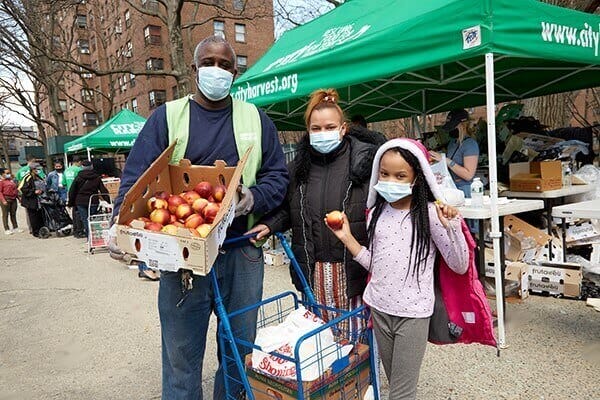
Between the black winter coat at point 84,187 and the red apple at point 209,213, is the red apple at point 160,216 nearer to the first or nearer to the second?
the red apple at point 209,213

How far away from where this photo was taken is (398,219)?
216 cm

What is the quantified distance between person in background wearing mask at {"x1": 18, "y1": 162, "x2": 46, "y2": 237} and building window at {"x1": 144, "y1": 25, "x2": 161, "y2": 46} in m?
23.2

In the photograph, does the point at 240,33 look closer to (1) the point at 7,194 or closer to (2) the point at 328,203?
(1) the point at 7,194

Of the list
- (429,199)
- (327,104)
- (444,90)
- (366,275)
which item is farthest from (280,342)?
(444,90)

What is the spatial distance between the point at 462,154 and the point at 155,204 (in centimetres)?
417

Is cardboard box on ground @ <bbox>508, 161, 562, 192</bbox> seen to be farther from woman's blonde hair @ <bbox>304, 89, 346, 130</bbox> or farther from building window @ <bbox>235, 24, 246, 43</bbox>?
building window @ <bbox>235, 24, 246, 43</bbox>

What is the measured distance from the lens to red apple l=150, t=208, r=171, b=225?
1821 millimetres

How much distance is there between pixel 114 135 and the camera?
11.9 meters

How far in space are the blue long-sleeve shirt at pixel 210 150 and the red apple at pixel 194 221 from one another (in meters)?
0.33

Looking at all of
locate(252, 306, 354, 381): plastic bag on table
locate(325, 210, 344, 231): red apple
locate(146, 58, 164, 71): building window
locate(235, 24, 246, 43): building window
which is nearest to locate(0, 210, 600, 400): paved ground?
locate(252, 306, 354, 381): plastic bag on table

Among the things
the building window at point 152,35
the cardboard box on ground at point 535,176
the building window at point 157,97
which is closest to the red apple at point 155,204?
the cardboard box on ground at point 535,176

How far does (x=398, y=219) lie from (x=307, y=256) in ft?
1.86

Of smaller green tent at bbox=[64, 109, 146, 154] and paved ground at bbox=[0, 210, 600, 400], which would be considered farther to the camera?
smaller green tent at bbox=[64, 109, 146, 154]

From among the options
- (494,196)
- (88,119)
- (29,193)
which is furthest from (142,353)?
(88,119)
